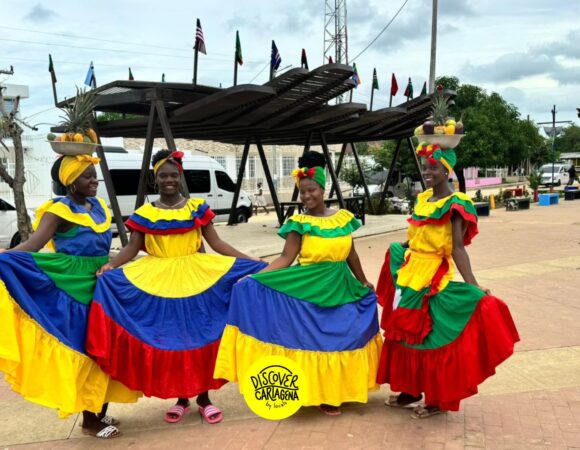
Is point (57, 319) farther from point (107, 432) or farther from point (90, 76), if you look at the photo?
point (90, 76)

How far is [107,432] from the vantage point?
3836 millimetres

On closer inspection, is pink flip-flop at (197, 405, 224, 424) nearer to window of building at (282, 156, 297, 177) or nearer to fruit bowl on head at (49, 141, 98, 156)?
fruit bowl on head at (49, 141, 98, 156)

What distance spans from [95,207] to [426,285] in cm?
244

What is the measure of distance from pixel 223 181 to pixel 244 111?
24.5 feet

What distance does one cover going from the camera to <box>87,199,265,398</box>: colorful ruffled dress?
12.3 ft

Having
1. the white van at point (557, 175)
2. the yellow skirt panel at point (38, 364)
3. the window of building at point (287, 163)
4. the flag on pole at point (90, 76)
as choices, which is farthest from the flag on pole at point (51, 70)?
the white van at point (557, 175)

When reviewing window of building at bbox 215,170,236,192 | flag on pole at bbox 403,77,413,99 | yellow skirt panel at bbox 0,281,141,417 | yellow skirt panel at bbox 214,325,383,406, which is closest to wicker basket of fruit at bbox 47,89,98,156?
yellow skirt panel at bbox 0,281,141,417

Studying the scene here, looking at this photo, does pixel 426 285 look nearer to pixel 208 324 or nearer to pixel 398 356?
pixel 398 356

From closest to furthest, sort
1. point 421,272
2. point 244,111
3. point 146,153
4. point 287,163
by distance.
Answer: point 421,272 → point 146,153 → point 244,111 → point 287,163

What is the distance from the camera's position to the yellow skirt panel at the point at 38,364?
343 centimetres

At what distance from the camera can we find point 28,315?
352 centimetres

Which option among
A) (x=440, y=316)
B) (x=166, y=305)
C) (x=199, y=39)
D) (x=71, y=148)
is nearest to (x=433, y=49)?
(x=199, y=39)

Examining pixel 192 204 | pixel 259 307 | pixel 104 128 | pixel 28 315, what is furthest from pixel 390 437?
pixel 104 128

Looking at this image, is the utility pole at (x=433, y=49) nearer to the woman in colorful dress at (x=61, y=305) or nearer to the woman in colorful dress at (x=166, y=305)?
the woman in colorful dress at (x=166, y=305)
